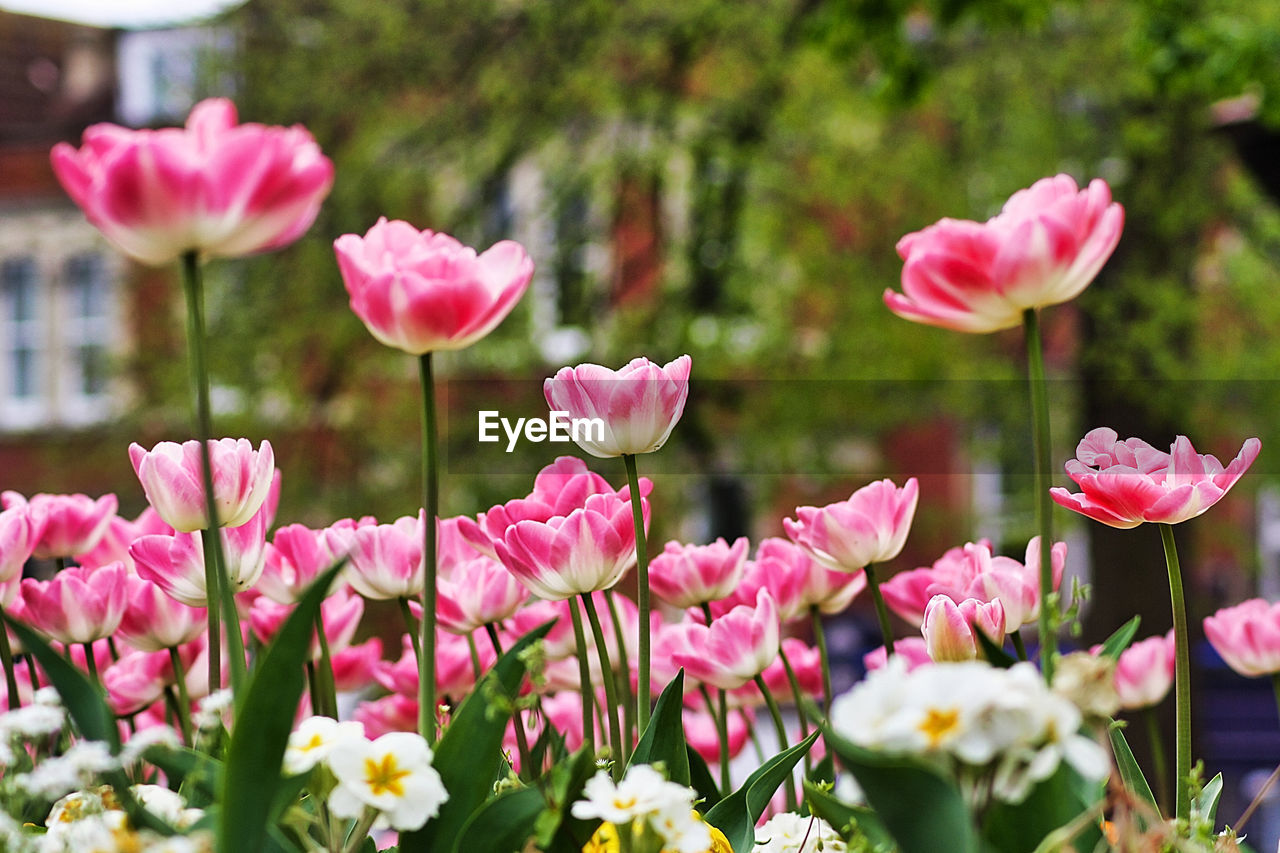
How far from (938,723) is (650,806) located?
0.12 m

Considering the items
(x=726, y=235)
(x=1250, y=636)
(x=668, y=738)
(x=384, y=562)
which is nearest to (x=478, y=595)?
(x=384, y=562)

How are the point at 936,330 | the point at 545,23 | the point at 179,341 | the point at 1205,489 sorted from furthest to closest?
the point at 179,341 < the point at 936,330 < the point at 545,23 < the point at 1205,489

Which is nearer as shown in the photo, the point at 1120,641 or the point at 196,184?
the point at 196,184

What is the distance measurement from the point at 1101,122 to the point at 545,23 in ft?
8.16

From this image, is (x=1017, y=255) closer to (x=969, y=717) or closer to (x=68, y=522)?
(x=969, y=717)

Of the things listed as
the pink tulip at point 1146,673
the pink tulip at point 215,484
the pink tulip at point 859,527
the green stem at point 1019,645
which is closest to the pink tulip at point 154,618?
the pink tulip at point 215,484

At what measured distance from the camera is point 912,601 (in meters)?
0.73

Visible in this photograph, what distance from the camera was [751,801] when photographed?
0.56 meters

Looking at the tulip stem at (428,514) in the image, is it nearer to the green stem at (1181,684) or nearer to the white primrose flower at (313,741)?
the white primrose flower at (313,741)

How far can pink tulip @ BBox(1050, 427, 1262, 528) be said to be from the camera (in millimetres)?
562

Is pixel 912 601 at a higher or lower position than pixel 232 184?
lower

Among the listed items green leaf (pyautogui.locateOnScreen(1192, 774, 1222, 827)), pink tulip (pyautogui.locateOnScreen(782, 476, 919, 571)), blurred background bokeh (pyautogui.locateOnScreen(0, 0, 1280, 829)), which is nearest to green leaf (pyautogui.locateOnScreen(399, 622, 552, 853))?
pink tulip (pyautogui.locateOnScreen(782, 476, 919, 571))

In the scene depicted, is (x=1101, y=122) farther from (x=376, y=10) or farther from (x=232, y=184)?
(x=232, y=184)

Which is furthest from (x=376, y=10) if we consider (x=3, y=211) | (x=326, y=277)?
(x=3, y=211)
